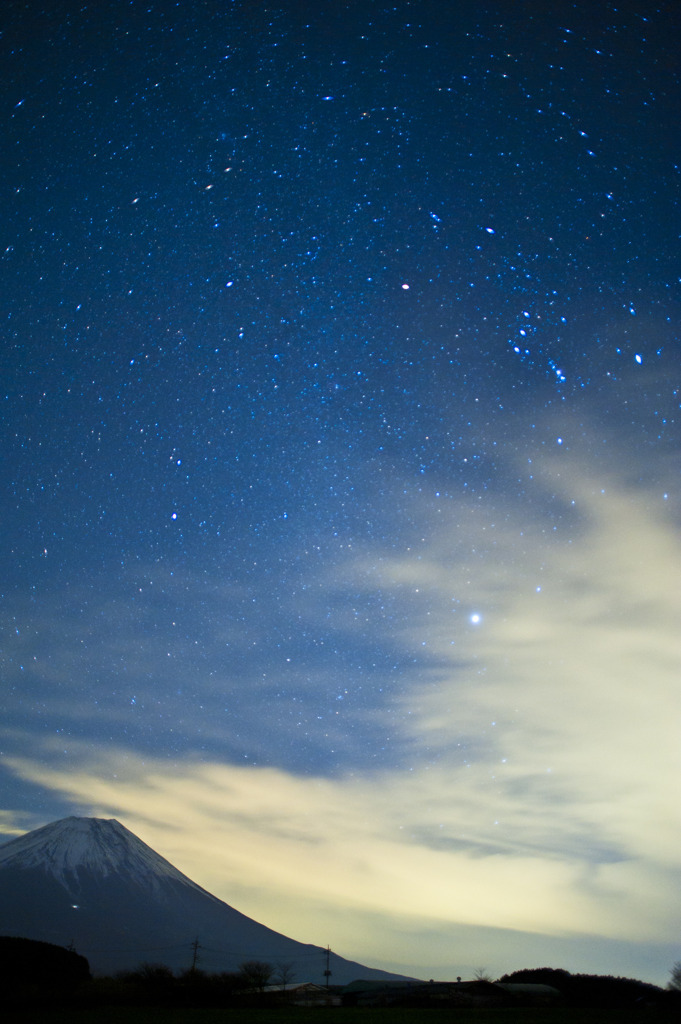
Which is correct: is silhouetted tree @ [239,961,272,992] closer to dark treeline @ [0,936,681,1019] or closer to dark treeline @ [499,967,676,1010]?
dark treeline @ [0,936,681,1019]

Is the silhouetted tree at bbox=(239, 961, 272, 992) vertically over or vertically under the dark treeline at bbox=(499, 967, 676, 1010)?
over

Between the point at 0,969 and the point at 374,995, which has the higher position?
the point at 0,969

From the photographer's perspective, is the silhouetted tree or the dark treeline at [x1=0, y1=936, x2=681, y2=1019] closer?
the dark treeline at [x1=0, y1=936, x2=681, y2=1019]

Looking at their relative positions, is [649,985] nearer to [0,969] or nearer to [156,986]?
[156,986]

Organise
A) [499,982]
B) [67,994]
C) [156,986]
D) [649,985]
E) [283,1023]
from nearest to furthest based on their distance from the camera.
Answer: [283,1023] → [67,994] → [156,986] → [649,985] → [499,982]

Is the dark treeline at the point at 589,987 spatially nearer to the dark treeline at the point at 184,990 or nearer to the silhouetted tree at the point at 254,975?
the dark treeline at the point at 184,990

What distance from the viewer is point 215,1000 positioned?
47.4 metres

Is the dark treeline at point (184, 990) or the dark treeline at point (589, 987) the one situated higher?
the dark treeline at point (184, 990)

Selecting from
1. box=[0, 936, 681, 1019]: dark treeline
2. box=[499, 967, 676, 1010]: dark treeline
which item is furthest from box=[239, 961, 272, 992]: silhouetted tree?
box=[499, 967, 676, 1010]: dark treeline

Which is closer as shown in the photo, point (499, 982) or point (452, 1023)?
point (452, 1023)

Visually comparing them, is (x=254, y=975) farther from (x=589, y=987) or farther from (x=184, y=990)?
(x=589, y=987)

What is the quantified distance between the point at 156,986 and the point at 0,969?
10157 mm

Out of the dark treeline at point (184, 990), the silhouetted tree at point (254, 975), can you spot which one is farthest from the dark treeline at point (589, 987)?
the silhouetted tree at point (254, 975)

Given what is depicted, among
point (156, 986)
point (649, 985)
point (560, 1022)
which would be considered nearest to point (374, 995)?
point (649, 985)
